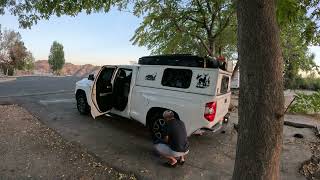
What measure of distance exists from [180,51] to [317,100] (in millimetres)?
15889

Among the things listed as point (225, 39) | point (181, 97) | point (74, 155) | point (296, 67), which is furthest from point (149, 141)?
point (296, 67)

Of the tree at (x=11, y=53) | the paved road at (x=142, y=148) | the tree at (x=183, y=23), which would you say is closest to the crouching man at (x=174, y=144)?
the paved road at (x=142, y=148)

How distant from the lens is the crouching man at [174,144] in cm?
627

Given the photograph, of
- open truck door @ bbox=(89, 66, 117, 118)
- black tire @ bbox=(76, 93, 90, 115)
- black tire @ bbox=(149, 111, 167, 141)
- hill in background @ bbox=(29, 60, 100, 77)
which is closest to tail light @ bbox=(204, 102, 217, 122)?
black tire @ bbox=(149, 111, 167, 141)

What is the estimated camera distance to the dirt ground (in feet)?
18.9

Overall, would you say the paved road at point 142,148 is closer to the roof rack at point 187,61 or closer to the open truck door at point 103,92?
the open truck door at point 103,92

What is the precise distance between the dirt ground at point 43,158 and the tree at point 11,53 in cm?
4443

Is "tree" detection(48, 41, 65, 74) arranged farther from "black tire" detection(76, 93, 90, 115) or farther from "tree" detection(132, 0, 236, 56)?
"black tire" detection(76, 93, 90, 115)

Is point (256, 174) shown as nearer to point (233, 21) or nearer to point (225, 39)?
point (233, 21)

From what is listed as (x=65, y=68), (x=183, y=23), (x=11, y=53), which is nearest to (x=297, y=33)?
(x=183, y=23)

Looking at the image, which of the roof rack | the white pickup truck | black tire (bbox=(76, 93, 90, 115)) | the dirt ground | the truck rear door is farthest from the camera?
black tire (bbox=(76, 93, 90, 115))

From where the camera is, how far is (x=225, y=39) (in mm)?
17594

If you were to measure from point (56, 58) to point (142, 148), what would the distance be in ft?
223

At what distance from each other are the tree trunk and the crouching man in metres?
3.21
